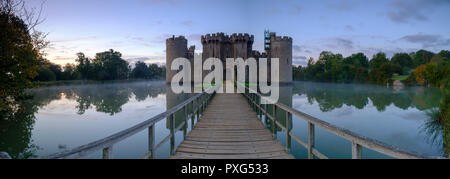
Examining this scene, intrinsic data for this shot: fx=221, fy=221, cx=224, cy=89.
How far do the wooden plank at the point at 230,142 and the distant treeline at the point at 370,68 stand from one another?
119 feet

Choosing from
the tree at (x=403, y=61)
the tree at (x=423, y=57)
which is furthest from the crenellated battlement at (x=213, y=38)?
the tree at (x=423, y=57)

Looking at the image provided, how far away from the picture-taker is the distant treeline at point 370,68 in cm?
3656

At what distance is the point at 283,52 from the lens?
36094mm

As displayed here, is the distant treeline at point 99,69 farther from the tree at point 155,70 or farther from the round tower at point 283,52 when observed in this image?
the round tower at point 283,52

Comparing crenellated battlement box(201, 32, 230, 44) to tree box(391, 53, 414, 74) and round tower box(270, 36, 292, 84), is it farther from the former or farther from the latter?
tree box(391, 53, 414, 74)

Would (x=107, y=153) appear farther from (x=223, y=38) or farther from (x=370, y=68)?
(x=370, y=68)

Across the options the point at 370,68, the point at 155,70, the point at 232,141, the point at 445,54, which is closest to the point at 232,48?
the point at 232,141

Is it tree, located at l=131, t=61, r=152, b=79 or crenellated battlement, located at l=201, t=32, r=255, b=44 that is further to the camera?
tree, located at l=131, t=61, r=152, b=79

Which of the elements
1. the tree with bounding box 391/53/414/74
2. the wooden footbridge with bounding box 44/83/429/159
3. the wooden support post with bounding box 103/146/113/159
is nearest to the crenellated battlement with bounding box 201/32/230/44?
the wooden footbridge with bounding box 44/83/429/159

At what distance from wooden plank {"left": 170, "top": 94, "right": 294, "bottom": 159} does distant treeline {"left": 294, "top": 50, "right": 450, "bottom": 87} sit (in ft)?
119

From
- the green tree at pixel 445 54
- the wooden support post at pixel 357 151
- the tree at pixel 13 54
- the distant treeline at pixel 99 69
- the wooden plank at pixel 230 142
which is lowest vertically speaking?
the wooden plank at pixel 230 142

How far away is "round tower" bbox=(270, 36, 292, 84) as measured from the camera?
36.0m
